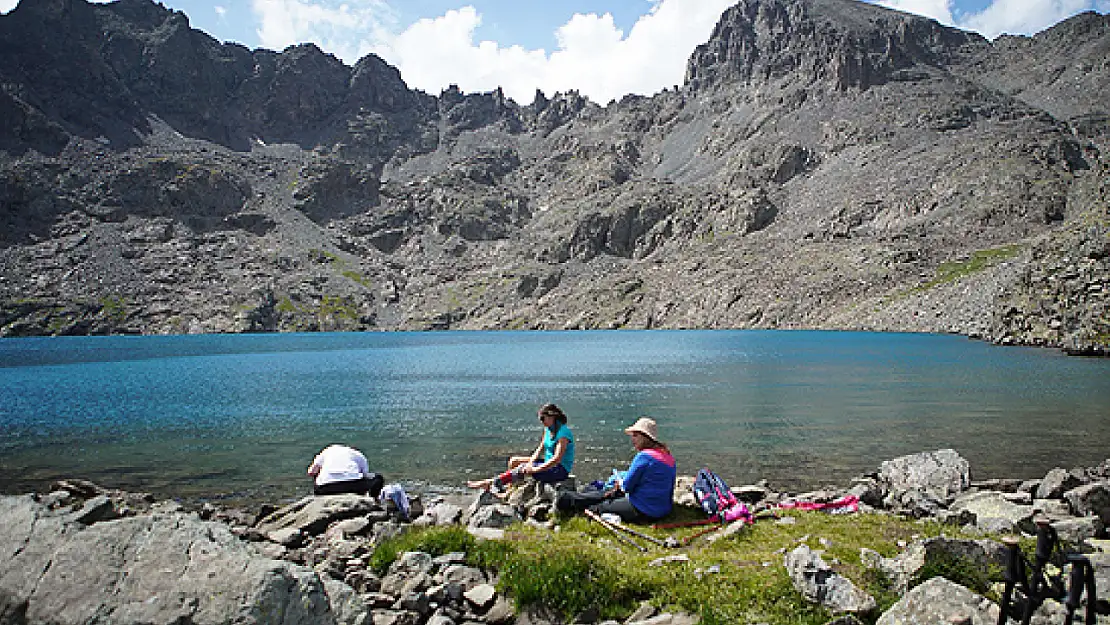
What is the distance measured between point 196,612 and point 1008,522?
1294 cm

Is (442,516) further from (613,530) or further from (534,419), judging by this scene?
(534,419)

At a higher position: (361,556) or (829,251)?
(829,251)

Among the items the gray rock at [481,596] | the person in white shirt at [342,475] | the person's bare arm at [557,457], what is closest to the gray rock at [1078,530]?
the gray rock at [481,596]

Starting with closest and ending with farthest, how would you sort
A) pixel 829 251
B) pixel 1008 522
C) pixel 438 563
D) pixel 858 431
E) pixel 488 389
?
pixel 438 563, pixel 1008 522, pixel 858 431, pixel 488 389, pixel 829 251

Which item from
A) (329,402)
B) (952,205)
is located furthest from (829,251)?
(329,402)

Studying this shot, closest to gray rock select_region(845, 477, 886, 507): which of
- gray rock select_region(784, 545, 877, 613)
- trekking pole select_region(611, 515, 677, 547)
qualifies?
trekking pole select_region(611, 515, 677, 547)

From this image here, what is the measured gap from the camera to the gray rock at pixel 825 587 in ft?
25.6

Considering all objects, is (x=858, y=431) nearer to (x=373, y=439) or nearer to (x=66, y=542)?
(x=373, y=439)

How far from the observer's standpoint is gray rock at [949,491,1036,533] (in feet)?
38.3

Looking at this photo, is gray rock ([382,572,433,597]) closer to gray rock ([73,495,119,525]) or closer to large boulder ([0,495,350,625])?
large boulder ([0,495,350,625])

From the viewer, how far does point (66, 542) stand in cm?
683

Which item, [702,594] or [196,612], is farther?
[702,594]

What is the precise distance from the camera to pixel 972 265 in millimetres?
157875

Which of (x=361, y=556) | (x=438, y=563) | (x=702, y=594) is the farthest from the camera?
(x=361, y=556)
